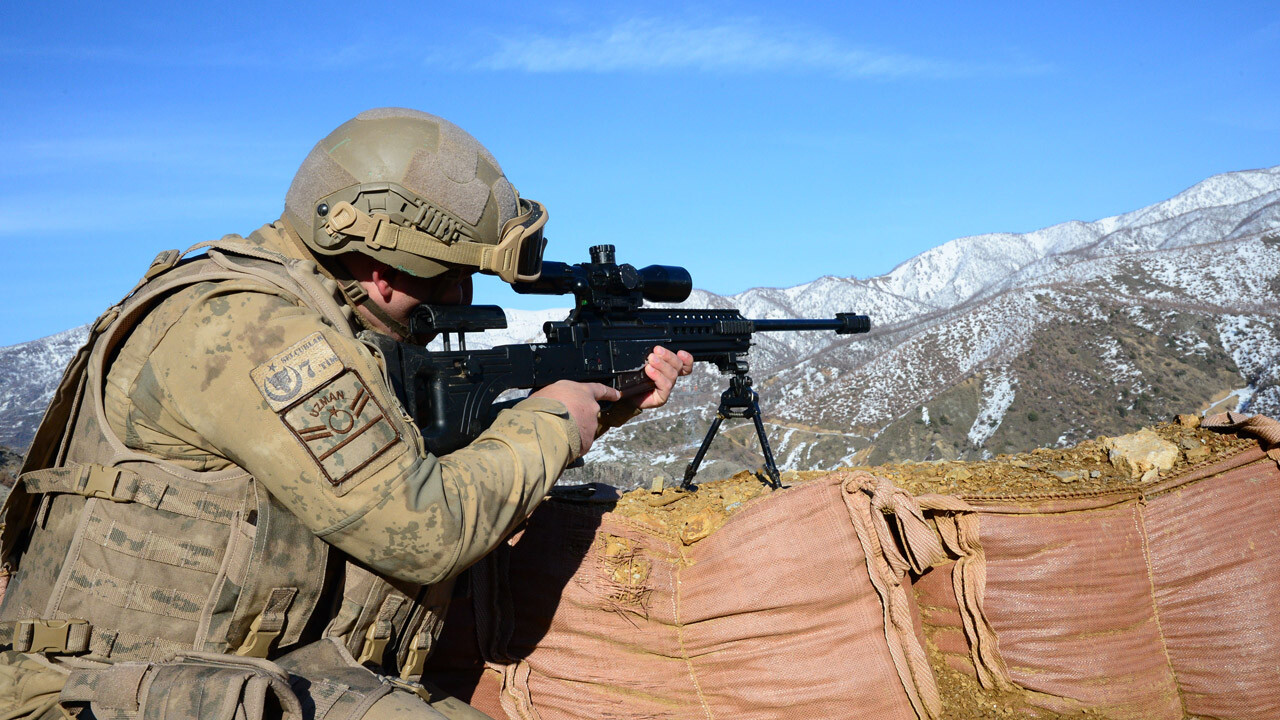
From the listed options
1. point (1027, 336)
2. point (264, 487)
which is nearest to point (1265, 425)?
point (264, 487)

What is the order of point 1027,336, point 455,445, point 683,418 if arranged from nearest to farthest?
point 455,445, point 1027,336, point 683,418

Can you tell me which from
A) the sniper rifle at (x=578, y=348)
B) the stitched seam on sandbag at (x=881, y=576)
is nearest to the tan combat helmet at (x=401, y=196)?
the sniper rifle at (x=578, y=348)

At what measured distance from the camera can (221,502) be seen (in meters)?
2.56

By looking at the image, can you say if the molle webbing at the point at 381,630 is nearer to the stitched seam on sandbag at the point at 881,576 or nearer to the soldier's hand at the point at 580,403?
the soldier's hand at the point at 580,403

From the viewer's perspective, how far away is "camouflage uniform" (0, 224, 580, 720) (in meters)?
2.40

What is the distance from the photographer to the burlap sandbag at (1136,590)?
357cm

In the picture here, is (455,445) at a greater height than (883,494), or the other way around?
(455,445)

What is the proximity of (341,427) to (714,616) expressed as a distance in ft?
6.64

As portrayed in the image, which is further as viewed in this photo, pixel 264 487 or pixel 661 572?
pixel 661 572

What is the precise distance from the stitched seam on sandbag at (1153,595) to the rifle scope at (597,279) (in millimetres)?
2634

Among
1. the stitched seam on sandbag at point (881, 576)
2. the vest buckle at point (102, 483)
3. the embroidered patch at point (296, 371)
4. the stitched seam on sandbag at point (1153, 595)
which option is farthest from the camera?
the stitched seam on sandbag at point (1153, 595)

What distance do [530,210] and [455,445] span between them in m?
1.05

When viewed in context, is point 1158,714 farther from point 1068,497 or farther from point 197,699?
point 197,699

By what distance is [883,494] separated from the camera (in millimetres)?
3525
